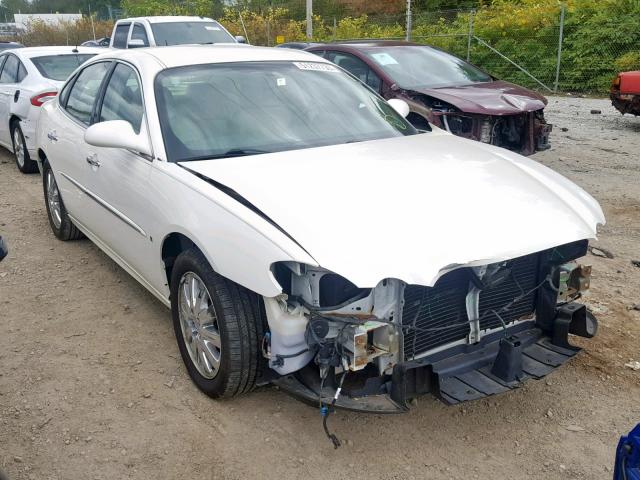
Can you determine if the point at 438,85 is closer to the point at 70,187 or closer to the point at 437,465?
the point at 70,187

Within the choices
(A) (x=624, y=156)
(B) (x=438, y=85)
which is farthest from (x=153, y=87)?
(A) (x=624, y=156)

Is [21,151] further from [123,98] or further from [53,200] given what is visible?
[123,98]

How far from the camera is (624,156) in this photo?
9.31 meters

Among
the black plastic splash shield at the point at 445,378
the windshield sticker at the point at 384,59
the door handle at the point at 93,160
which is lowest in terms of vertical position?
the black plastic splash shield at the point at 445,378

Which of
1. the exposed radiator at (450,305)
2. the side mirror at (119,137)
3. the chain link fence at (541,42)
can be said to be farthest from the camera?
→ the chain link fence at (541,42)

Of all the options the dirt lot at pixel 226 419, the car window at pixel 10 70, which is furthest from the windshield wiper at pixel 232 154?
the car window at pixel 10 70

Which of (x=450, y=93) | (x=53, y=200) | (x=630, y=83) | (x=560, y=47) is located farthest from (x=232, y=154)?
(x=560, y=47)

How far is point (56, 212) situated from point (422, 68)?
16.7ft

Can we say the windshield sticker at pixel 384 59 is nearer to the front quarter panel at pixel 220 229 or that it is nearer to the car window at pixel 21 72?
the car window at pixel 21 72

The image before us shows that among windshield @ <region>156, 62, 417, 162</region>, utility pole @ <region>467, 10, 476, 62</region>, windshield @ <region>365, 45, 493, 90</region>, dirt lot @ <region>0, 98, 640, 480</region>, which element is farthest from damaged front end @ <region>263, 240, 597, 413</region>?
utility pole @ <region>467, 10, 476, 62</region>

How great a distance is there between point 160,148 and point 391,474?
2.06 meters

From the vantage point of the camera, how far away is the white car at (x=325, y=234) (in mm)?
2766

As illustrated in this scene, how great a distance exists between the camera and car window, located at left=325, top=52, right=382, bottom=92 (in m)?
8.38

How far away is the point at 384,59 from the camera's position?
853cm
